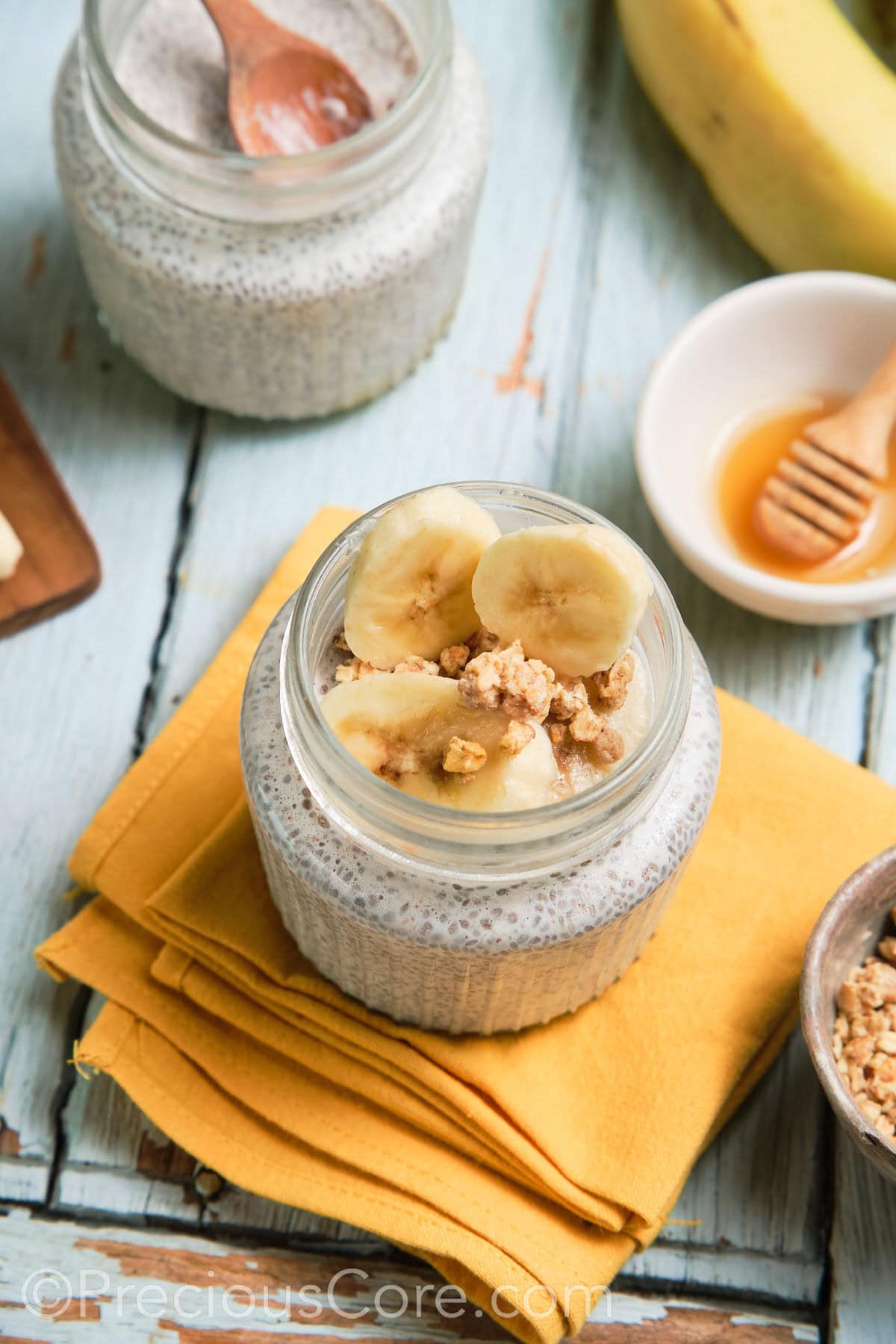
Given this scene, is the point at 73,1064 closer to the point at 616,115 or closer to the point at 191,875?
the point at 191,875

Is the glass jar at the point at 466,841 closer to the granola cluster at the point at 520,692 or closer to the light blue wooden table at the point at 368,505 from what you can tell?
the granola cluster at the point at 520,692

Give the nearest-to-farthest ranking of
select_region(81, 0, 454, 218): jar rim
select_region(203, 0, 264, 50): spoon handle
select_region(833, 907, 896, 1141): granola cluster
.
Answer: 1. select_region(833, 907, 896, 1141): granola cluster
2. select_region(81, 0, 454, 218): jar rim
3. select_region(203, 0, 264, 50): spoon handle

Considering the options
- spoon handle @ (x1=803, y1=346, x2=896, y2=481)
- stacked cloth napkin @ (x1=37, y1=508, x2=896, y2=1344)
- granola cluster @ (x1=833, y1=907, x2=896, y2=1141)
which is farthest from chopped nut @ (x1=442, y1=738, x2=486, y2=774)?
spoon handle @ (x1=803, y1=346, x2=896, y2=481)

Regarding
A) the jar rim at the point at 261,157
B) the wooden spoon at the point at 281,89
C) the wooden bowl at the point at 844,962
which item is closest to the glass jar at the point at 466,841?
the wooden bowl at the point at 844,962

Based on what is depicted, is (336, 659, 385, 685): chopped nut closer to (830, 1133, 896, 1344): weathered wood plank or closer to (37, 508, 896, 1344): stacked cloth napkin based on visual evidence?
(37, 508, 896, 1344): stacked cloth napkin

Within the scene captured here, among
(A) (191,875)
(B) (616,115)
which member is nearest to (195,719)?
(A) (191,875)

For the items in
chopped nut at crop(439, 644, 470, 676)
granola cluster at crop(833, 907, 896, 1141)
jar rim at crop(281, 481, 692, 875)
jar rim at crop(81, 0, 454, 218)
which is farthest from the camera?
jar rim at crop(81, 0, 454, 218)
